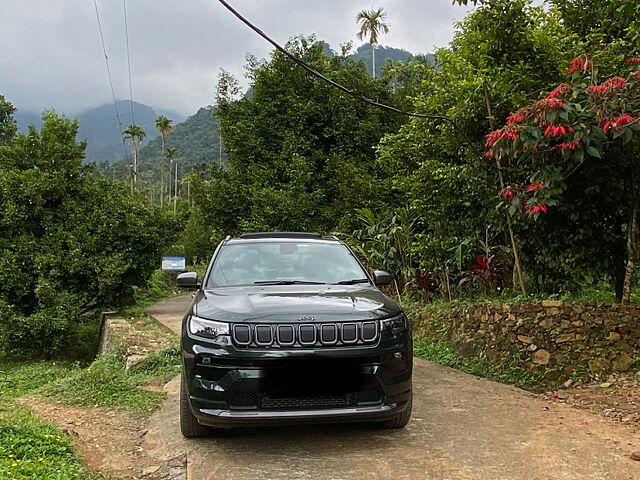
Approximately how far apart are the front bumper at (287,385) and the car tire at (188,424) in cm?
43

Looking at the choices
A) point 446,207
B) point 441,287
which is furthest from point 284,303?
point 441,287

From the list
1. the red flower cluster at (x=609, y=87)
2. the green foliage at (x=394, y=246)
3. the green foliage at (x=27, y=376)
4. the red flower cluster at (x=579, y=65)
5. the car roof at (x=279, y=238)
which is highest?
the red flower cluster at (x=579, y=65)

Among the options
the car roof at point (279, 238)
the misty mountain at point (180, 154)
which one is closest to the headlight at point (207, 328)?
Answer: the car roof at point (279, 238)

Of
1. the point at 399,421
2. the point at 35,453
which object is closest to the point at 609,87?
the point at 399,421

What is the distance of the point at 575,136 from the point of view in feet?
17.5

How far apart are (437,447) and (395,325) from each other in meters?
0.96

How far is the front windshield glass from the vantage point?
487cm

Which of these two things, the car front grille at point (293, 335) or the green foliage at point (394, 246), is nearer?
the car front grille at point (293, 335)

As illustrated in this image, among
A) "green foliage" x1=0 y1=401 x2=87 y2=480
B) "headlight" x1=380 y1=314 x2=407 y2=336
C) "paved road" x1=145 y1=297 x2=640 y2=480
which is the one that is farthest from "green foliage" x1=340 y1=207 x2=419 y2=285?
"green foliage" x1=0 y1=401 x2=87 y2=480

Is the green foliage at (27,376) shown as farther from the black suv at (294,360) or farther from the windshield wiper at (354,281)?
the windshield wiper at (354,281)

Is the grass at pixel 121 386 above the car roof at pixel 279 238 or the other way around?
the other way around

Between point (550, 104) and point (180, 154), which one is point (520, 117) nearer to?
point (550, 104)

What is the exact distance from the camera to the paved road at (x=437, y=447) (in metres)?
3.62

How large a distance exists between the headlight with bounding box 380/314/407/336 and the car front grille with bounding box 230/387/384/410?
0.40m
